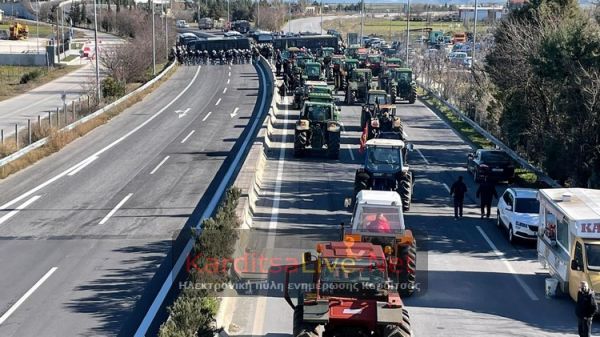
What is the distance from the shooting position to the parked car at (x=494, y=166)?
34594 millimetres

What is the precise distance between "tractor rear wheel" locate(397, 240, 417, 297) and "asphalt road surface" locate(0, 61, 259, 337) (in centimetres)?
549

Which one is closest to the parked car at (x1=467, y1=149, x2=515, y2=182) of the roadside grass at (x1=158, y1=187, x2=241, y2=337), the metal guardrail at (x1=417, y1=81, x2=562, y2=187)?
the metal guardrail at (x1=417, y1=81, x2=562, y2=187)

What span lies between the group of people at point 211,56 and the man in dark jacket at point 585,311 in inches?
3002

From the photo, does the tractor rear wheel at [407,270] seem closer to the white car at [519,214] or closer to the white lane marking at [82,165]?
the white car at [519,214]

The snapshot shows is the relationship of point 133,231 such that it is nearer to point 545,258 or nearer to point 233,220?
point 233,220

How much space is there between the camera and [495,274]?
22.1 metres

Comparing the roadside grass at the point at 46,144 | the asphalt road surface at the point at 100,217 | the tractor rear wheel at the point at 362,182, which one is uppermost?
the tractor rear wheel at the point at 362,182

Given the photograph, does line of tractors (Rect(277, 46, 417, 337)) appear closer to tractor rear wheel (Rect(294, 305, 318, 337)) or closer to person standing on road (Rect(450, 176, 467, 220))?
tractor rear wheel (Rect(294, 305, 318, 337))

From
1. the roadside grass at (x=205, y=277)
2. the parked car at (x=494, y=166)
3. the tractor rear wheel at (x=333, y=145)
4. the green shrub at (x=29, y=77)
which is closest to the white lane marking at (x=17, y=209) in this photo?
the roadside grass at (x=205, y=277)

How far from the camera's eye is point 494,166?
1371 inches

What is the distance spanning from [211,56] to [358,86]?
34312mm

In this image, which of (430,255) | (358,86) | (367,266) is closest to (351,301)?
(367,266)

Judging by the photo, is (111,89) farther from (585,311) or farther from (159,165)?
(585,311)

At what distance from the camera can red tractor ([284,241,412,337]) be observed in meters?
14.2
